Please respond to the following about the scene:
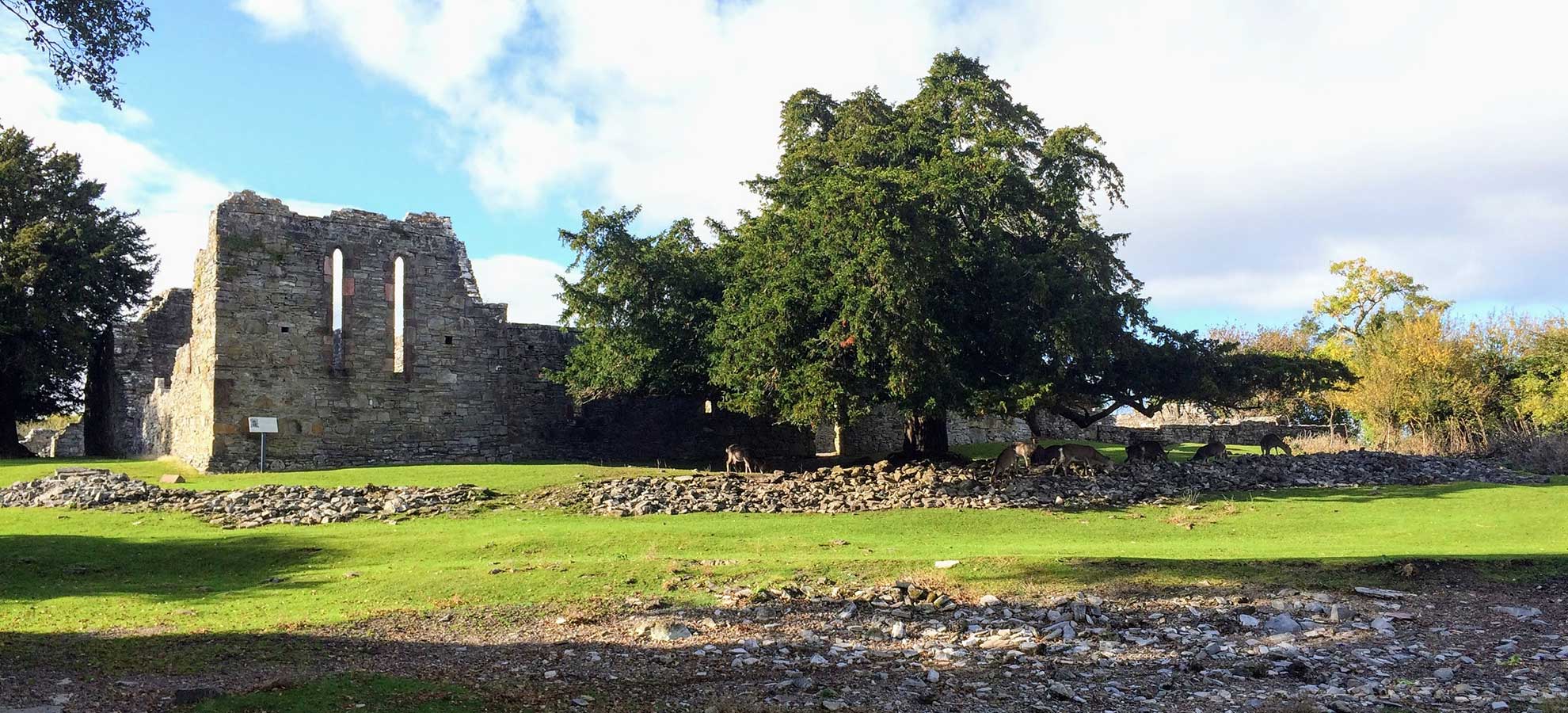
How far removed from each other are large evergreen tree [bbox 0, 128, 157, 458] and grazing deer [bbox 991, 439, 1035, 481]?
2832cm

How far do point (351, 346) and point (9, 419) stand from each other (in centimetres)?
1576

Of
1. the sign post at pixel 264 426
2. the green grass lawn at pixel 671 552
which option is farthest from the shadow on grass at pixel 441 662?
the sign post at pixel 264 426

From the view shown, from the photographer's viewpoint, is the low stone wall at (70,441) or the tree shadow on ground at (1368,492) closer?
the tree shadow on ground at (1368,492)

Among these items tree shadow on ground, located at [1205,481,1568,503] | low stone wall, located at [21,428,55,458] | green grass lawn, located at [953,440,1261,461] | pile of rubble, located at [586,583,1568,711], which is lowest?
pile of rubble, located at [586,583,1568,711]

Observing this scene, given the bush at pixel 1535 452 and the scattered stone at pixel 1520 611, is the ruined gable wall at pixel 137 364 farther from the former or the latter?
the bush at pixel 1535 452

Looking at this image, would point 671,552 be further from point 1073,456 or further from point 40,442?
point 40,442

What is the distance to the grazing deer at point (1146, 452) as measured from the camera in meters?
25.3

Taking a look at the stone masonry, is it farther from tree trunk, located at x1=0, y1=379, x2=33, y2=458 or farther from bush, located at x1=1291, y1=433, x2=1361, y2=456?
bush, located at x1=1291, y1=433, x2=1361, y2=456

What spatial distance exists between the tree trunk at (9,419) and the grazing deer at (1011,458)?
30.9 metres

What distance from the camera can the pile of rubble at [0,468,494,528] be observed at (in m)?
18.1

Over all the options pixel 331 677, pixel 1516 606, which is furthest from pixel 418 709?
pixel 1516 606

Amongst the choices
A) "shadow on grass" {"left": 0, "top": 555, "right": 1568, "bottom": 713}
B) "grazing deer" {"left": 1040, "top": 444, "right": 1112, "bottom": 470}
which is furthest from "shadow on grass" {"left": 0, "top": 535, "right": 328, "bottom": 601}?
"grazing deer" {"left": 1040, "top": 444, "right": 1112, "bottom": 470}

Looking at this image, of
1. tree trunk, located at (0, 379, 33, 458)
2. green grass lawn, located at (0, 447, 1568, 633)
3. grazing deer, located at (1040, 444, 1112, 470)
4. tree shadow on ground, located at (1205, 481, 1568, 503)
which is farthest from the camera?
tree trunk, located at (0, 379, 33, 458)

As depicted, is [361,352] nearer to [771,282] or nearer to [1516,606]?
A: [771,282]
